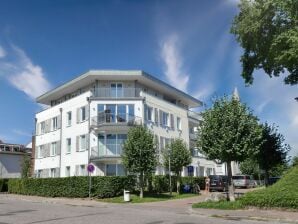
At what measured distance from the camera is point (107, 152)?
141ft

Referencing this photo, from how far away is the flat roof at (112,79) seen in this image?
147 ft

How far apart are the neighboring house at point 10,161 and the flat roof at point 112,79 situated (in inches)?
537

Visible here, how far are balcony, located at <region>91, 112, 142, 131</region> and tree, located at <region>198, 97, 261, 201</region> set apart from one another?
17866 millimetres

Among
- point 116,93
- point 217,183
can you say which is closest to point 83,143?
point 116,93

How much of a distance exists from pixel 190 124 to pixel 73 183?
81.8 ft

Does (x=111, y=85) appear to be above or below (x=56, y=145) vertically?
above

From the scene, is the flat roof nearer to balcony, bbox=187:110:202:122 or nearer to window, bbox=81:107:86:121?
balcony, bbox=187:110:202:122

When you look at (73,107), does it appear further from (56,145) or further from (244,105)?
(244,105)

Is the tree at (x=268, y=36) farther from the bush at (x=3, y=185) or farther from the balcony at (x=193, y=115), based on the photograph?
the bush at (x=3, y=185)

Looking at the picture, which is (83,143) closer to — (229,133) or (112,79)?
(112,79)

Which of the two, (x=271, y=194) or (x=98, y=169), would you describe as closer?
(x=271, y=194)

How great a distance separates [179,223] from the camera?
1627cm

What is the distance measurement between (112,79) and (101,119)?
485 cm

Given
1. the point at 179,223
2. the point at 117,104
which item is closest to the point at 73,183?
the point at 117,104
